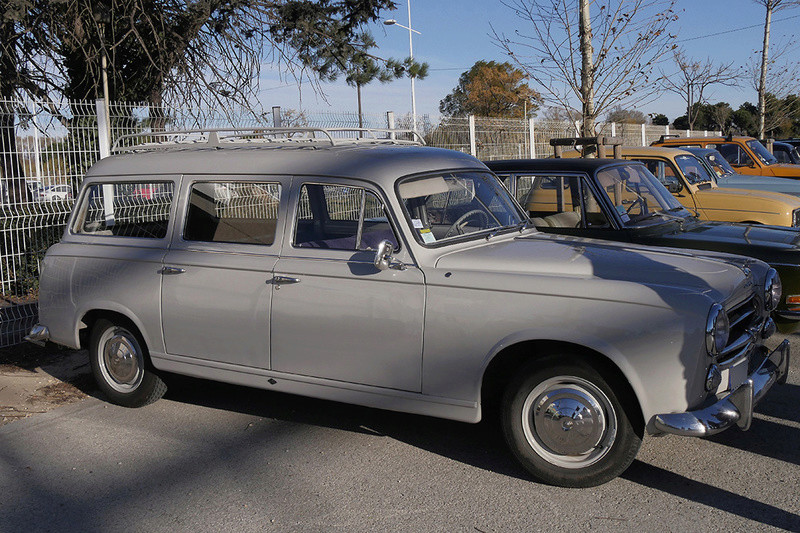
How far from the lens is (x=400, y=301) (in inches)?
174

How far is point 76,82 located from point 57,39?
0.74 meters

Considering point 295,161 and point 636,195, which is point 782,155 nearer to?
point 636,195

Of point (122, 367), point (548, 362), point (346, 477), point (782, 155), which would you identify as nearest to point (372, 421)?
point (346, 477)

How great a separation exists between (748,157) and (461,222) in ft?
38.5

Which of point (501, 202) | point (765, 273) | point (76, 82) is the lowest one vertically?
point (765, 273)

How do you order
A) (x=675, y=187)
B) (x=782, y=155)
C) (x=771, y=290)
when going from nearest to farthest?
(x=771, y=290) < (x=675, y=187) < (x=782, y=155)

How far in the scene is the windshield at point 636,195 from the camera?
702 cm

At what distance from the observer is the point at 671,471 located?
14.4 ft

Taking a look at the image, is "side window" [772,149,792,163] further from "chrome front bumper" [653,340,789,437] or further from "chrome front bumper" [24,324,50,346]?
"chrome front bumper" [24,324,50,346]

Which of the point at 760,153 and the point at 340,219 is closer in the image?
the point at 340,219

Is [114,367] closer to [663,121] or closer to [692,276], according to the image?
[692,276]

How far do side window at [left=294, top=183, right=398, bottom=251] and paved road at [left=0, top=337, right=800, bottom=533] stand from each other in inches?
51.5

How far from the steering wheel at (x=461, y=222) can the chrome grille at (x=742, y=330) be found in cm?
166

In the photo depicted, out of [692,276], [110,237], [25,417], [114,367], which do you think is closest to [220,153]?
[110,237]
